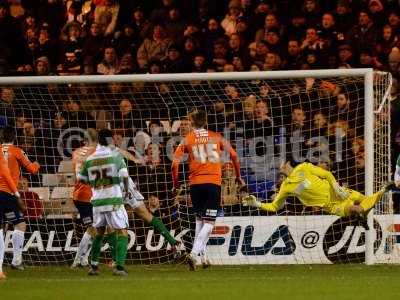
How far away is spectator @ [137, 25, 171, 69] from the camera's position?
18.8 metres

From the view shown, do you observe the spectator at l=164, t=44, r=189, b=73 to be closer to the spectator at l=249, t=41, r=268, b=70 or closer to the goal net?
the goal net

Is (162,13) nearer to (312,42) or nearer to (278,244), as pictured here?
(312,42)

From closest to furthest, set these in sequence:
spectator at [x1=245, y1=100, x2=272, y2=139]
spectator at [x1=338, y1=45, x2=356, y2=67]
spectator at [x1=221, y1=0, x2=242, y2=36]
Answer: spectator at [x1=245, y1=100, x2=272, y2=139]
spectator at [x1=338, y1=45, x2=356, y2=67]
spectator at [x1=221, y1=0, x2=242, y2=36]

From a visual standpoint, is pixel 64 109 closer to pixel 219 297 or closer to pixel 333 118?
pixel 333 118

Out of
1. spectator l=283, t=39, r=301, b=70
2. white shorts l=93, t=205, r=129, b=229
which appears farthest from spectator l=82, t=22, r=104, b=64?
white shorts l=93, t=205, r=129, b=229

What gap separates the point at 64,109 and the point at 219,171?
3115mm

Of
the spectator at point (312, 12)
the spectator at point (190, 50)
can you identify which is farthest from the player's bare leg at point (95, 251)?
the spectator at point (312, 12)

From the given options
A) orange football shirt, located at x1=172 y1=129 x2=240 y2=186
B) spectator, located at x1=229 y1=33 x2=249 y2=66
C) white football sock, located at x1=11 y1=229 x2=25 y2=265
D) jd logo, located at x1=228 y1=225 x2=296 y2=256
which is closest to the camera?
orange football shirt, located at x1=172 y1=129 x2=240 y2=186

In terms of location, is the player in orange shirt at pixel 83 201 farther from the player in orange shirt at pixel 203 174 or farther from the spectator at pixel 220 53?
the spectator at pixel 220 53

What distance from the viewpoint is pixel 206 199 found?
15.1 m

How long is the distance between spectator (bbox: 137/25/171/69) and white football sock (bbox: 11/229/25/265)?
4.40m

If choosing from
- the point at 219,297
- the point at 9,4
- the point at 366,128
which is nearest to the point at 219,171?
the point at 366,128

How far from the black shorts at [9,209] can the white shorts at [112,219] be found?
55.2 inches

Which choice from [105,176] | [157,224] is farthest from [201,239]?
[105,176]
